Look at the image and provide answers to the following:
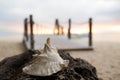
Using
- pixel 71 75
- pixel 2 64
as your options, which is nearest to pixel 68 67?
pixel 71 75

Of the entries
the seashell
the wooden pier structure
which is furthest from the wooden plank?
the seashell

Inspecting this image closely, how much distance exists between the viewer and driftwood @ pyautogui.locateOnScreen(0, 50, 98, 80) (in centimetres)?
305

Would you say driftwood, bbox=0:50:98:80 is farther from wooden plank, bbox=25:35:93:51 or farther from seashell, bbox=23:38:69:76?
wooden plank, bbox=25:35:93:51

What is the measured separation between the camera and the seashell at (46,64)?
3.00 meters

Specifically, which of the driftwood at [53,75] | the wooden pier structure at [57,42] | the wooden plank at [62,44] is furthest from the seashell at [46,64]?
the wooden plank at [62,44]

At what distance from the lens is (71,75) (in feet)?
10.1

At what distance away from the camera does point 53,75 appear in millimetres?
3023

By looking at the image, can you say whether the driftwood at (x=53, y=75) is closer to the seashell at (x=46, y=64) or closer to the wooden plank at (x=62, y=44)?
the seashell at (x=46, y=64)

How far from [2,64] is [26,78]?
0.97 m

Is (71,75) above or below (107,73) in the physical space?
above

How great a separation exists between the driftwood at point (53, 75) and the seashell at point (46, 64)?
6cm

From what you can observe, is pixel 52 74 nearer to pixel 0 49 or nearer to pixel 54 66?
pixel 54 66

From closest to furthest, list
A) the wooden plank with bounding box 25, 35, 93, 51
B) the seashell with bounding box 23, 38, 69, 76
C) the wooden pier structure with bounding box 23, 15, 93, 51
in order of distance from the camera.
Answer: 1. the seashell with bounding box 23, 38, 69, 76
2. the wooden pier structure with bounding box 23, 15, 93, 51
3. the wooden plank with bounding box 25, 35, 93, 51

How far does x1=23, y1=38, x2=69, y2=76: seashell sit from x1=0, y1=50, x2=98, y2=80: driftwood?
6 centimetres
